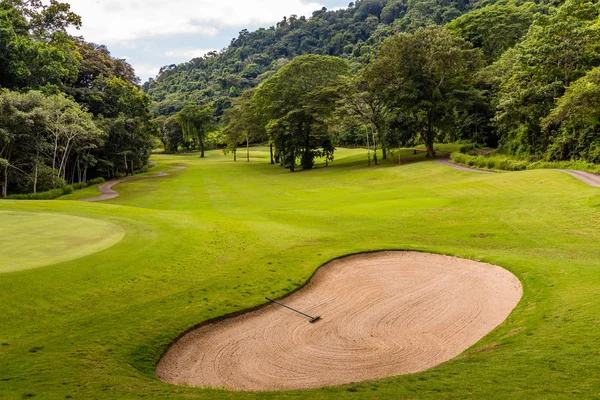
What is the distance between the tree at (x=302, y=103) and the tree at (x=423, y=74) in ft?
24.6

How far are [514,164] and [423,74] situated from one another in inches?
725

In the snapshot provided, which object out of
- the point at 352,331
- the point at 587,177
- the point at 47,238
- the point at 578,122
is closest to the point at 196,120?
the point at 578,122

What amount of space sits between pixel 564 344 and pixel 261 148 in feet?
344

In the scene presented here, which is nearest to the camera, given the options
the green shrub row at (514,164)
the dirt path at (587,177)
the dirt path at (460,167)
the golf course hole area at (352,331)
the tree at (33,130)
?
the golf course hole area at (352,331)

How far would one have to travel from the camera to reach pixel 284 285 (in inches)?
481

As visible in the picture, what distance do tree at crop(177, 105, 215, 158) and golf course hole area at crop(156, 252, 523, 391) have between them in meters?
82.9

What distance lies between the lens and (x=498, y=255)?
14570mm

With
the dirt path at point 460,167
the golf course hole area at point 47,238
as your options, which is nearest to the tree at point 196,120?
the dirt path at point 460,167

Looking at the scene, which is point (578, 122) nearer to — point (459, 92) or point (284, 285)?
point (459, 92)

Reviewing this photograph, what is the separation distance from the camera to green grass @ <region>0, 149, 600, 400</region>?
600cm

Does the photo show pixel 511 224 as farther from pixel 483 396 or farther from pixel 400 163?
pixel 400 163

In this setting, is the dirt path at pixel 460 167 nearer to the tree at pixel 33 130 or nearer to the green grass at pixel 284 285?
the green grass at pixel 284 285

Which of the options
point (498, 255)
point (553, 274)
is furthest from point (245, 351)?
point (498, 255)

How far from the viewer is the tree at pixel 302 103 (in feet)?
186
